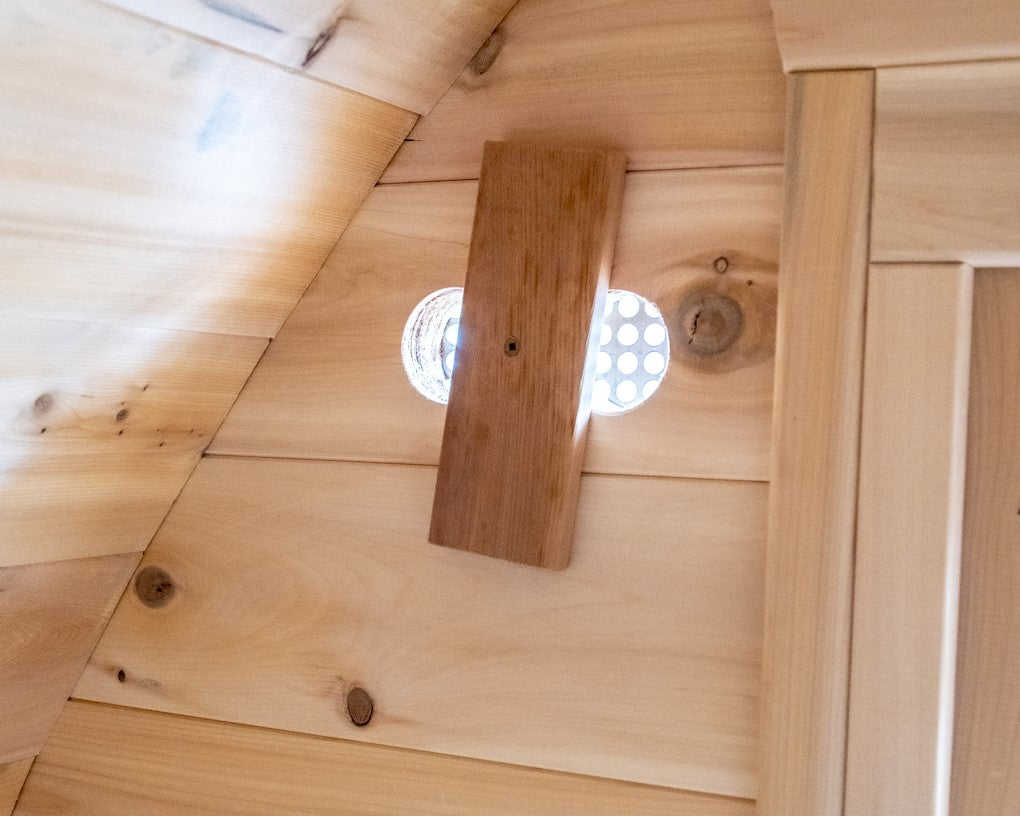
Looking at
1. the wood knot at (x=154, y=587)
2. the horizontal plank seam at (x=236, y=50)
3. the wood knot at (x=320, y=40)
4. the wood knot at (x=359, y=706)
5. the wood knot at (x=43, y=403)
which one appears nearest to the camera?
the horizontal plank seam at (x=236, y=50)

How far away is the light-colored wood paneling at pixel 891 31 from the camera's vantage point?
0.74 metres

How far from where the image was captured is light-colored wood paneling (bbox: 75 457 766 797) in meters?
0.89

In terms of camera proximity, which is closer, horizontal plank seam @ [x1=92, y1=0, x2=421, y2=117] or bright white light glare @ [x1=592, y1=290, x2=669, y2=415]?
horizontal plank seam @ [x1=92, y1=0, x2=421, y2=117]

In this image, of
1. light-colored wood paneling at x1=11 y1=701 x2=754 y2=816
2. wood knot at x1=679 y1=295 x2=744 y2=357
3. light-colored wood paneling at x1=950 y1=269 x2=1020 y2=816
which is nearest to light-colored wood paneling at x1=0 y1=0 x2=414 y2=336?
wood knot at x1=679 y1=295 x2=744 y2=357

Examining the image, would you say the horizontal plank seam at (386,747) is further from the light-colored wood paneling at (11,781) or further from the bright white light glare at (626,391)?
the bright white light glare at (626,391)

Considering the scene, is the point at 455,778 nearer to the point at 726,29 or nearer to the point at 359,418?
the point at 359,418

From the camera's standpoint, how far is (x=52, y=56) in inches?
27.3

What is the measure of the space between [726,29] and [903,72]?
158mm

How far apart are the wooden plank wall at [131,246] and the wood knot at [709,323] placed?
319 millimetres

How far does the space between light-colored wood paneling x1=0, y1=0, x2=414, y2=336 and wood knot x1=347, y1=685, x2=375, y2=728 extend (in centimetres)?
37

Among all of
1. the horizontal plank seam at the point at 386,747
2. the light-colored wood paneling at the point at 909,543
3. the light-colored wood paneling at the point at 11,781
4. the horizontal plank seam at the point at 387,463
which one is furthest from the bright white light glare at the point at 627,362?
the light-colored wood paneling at the point at 11,781

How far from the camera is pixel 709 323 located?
893 mm

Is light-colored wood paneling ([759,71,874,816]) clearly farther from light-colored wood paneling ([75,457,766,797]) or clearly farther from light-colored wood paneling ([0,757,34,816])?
light-colored wood paneling ([0,757,34,816])

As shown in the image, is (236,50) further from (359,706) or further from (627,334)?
(359,706)
